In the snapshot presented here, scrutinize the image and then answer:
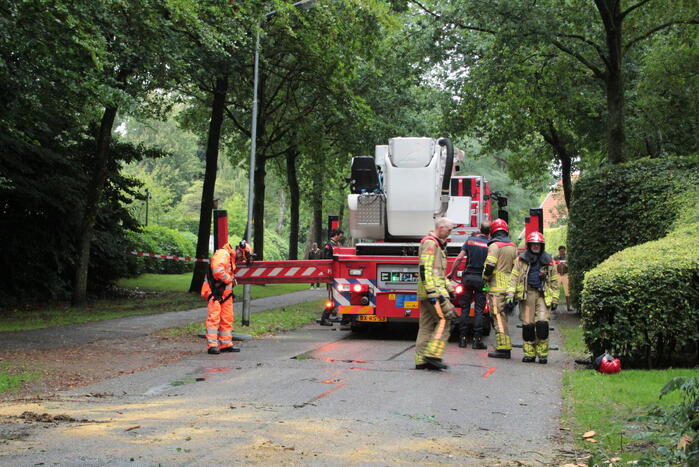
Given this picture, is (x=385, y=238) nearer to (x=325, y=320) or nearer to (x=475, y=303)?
(x=475, y=303)

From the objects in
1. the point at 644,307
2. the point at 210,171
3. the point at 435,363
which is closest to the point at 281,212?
the point at 210,171

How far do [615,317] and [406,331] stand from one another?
7.03m

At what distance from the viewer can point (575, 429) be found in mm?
7090

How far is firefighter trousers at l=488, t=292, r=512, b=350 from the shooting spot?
39.6 ft

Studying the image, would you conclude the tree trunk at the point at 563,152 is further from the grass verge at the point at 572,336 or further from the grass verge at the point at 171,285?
the grass verge at the point at 572,336

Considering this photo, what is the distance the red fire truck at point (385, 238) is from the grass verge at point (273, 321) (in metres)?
1.65

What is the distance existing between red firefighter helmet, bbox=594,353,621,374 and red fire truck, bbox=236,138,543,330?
4.35 m

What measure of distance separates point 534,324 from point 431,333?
187cm

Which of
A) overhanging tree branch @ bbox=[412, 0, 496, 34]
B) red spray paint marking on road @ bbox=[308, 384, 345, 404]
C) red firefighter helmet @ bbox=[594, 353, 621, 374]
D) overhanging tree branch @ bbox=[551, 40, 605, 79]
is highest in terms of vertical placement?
overhanging tree branch @ bbox=[412, 0, 496, 34]

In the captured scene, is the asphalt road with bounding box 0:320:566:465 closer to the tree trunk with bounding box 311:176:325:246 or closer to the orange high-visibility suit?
the orange high-visibility suit

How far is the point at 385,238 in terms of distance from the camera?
1513cm

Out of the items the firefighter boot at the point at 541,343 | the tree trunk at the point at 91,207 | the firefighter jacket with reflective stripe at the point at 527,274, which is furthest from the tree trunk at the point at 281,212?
the firefighter boot at the point at 541,343

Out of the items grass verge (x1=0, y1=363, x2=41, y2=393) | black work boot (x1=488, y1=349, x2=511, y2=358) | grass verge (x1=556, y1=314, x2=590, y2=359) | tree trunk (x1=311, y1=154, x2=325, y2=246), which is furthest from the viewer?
tree trunk (x1=311, y1=154, x2=325, y2=246)

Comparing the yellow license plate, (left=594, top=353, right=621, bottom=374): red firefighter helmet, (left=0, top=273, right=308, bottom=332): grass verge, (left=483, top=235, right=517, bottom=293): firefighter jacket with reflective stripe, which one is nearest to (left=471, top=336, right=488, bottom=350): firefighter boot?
(left=483, top=235, right=517, bottom=293): firefighter jacket with reflective stripe
